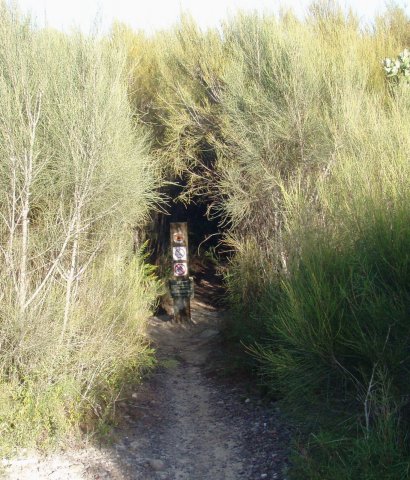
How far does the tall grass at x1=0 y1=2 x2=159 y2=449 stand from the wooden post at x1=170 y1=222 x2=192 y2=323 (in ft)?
15.0

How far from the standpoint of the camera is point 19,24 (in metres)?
7.82

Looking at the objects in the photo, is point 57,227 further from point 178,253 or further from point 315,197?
point 178,253

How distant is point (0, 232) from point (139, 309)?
2595 mm

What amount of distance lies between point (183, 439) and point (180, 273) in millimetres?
6007

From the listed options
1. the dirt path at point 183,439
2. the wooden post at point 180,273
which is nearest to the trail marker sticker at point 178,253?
the wooden post at point 180,273

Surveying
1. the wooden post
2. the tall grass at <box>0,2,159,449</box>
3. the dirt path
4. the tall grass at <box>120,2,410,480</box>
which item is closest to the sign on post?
the wooden post

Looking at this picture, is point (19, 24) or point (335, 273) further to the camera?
point (19, 24)

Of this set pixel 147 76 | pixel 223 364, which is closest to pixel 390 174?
pixel 223 364

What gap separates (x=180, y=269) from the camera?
13742 millimetres

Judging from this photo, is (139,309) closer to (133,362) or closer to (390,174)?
(133,362)

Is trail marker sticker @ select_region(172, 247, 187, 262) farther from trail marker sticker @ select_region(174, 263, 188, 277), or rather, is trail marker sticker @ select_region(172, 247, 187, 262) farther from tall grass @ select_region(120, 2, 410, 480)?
tall grass @ select_region(120, 2, 410, 480)

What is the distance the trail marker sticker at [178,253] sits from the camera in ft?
44.7

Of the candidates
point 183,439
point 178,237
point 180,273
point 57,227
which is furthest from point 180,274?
point 183,439

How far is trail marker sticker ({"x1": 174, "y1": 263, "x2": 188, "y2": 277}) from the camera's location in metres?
13.7
